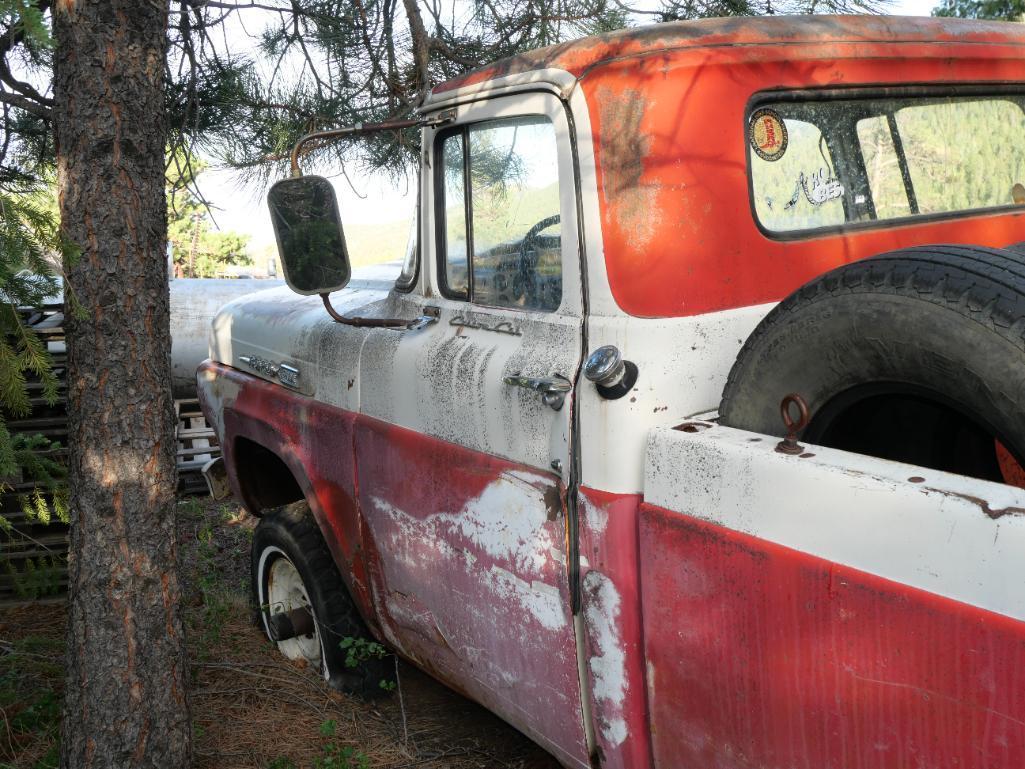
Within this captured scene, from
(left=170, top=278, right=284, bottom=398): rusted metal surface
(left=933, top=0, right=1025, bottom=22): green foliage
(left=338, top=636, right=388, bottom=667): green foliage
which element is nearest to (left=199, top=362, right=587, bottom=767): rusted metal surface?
(left=338, top=636, right=388, bottom=667): green foliage

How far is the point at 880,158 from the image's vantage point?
94.6 inches

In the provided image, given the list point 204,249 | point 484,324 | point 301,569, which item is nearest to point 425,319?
point 484,324

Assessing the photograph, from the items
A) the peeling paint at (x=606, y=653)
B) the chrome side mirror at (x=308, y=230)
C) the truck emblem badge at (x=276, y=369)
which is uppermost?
the chrome side mirror at (x=308, y=230)

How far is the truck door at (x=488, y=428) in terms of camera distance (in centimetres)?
221

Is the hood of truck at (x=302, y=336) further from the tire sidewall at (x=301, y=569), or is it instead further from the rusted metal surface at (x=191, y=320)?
the rusted metal surface at (x=191, y=320)

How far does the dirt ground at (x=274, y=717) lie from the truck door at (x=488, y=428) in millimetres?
487

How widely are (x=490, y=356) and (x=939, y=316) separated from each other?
113 centimetres

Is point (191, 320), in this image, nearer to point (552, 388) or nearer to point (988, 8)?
point (552, 388)

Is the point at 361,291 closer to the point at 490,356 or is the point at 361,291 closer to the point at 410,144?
the point at 490,356

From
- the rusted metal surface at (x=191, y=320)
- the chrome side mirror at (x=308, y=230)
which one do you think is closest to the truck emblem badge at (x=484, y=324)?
the chrome side mirror at (x=308, y=230)

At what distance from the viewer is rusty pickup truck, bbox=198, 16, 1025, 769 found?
153 centimetres

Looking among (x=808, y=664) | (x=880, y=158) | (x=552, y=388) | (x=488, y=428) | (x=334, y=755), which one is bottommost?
(x=334, y=755)

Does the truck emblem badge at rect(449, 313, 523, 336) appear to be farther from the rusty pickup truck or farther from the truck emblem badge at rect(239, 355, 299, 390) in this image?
the truck emblem badge at rect(239, 355, 299, 390)

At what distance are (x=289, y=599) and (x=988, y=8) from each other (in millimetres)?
13152
